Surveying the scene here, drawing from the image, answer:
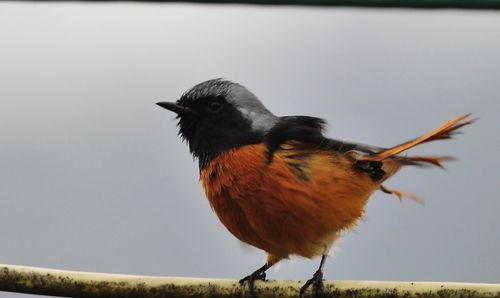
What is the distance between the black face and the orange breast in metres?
0.06

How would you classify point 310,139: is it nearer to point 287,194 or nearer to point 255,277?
point 287,194

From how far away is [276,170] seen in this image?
2.53 meters

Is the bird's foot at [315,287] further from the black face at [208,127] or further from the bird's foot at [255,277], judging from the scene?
the black face at [208,127]

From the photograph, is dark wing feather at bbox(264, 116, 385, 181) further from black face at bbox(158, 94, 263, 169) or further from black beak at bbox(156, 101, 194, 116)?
black beak at bbox(156, 101, 194, 116)

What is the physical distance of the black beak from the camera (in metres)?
2.57

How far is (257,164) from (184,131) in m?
0.32

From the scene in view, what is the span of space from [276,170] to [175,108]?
1.28ft

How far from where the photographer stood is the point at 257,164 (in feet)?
8.30

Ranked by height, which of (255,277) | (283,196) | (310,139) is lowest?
(255,277)

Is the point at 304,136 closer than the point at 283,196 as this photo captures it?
No

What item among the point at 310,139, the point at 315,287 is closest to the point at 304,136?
the point at 310,139

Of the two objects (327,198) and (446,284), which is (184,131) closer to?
(327,198)

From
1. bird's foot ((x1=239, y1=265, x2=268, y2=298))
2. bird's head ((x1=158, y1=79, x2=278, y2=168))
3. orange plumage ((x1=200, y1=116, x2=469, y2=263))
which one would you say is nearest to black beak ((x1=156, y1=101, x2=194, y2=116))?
bird's head ((x1=158, y1=79, x2=278, y2=168))

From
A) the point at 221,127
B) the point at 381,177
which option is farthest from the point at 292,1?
the point at 381,177
